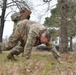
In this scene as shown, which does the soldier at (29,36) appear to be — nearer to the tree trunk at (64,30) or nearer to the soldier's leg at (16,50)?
the soldier's leg at (16,50)

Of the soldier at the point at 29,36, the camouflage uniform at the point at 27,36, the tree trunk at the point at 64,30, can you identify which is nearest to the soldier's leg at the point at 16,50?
the soldier at the point at 29,36

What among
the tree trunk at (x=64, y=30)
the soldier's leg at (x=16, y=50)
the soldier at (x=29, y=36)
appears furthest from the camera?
the tree trunk at (x=64, y=30)

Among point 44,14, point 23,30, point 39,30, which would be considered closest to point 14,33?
point 23,30

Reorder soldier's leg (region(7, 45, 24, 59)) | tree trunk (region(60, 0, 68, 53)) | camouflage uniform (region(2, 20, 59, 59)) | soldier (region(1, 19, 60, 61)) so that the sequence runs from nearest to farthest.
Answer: soldier (region(1, 19, 60, 61)) < camouflage uniform (region(2, 20, 59, 59)) < soldier's leg (region(7, 45, 24, 59)) < tree trunk (region(60, 0, 68, 53))

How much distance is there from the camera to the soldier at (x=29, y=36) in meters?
8.21

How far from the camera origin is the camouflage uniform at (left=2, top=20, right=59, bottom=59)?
844 centimetres

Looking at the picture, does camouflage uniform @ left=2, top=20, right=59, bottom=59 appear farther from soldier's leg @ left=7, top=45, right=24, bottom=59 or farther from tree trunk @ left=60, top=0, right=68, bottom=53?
tree trunk @ left=60, top=0, right=68, bottom=53

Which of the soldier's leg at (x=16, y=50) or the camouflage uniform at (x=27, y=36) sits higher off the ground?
the camouflage uniform at (x=27, y=36)

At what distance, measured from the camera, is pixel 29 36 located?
8.46m

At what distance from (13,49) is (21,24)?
1.08 metres

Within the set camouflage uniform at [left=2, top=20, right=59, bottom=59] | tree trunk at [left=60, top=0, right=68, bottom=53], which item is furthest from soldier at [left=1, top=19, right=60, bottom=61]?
tree trunk at [left=60, top=0, right=68, bottom=53]

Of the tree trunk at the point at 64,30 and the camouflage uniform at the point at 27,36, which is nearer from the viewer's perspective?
the camouflage uniform at the point at 27,36

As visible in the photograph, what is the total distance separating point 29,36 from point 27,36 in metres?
0.54

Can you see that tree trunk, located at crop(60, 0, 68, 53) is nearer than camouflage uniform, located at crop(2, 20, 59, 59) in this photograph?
No
